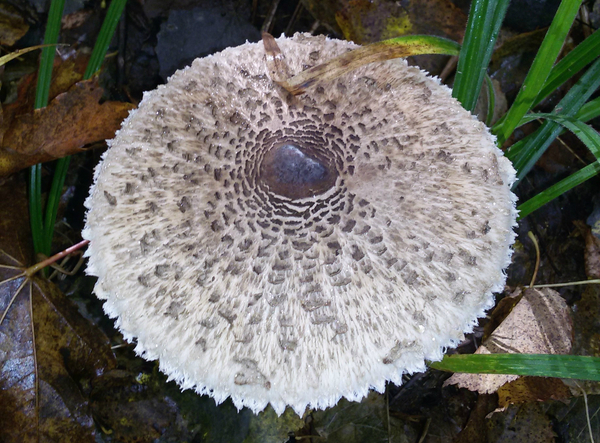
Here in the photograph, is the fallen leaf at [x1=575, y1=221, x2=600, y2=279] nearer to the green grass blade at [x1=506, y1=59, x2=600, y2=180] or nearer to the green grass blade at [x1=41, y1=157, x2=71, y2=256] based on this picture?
the green grass blade at [x1=506, y1=59, x2=600, y2=180]

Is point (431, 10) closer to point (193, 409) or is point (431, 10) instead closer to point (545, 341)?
point (545, 341)

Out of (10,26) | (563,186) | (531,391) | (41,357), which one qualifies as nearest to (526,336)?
(531,391)

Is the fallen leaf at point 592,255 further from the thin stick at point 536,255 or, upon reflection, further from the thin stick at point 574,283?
the thin stick at point 536,255

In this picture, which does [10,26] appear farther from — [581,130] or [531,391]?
[531,391]

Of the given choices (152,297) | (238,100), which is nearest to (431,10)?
(238,100)

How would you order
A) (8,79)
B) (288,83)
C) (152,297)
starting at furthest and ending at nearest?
(8,79), (288,83), (152,297)

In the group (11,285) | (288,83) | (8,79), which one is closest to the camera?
(288,83)

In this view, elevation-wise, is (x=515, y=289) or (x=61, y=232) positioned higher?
(x=515, y=289)
